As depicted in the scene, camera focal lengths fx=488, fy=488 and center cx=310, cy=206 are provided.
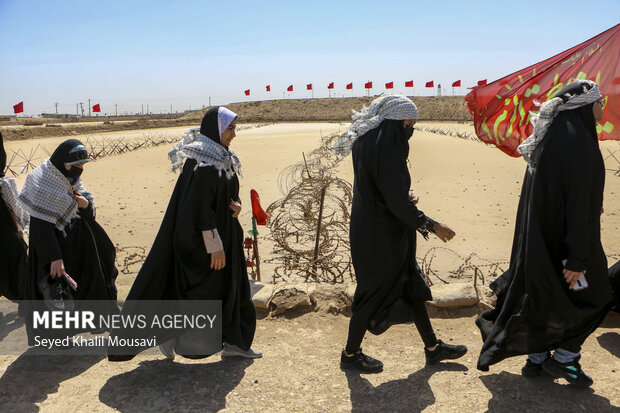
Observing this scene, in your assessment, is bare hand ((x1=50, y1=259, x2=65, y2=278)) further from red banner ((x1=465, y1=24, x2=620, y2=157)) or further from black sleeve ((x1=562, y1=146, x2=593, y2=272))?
red banner ((x1=465, y1=24, x2=620, y2=157))

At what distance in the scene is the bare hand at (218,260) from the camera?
9.78 ft

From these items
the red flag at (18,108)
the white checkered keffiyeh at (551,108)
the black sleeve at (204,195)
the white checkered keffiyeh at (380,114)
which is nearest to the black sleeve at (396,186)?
the white checkered keffiyeh at (380,114)

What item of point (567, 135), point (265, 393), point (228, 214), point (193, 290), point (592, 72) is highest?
point (592, 72)

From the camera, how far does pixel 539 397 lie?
8.90 feet

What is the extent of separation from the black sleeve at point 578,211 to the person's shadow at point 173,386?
2067 millimetres

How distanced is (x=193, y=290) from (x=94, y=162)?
16.1 metres

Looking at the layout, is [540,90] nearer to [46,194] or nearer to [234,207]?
[234,207]

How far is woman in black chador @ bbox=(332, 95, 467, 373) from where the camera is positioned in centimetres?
275

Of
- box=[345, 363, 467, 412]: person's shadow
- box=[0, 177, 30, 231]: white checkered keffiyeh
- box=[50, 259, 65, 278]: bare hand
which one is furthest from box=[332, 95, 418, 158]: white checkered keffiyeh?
box=[0, 177, 30, 231]: white checkered keffiyeh

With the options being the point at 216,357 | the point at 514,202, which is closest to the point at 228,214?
the point at 216,357

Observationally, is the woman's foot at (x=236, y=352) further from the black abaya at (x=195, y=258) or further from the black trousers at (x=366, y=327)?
the black trousers at (x=366, y=327)

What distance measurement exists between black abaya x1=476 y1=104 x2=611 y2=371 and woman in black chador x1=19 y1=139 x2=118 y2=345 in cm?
275

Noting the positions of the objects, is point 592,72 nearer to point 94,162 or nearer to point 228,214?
point 228,214

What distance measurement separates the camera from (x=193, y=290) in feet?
10.2
